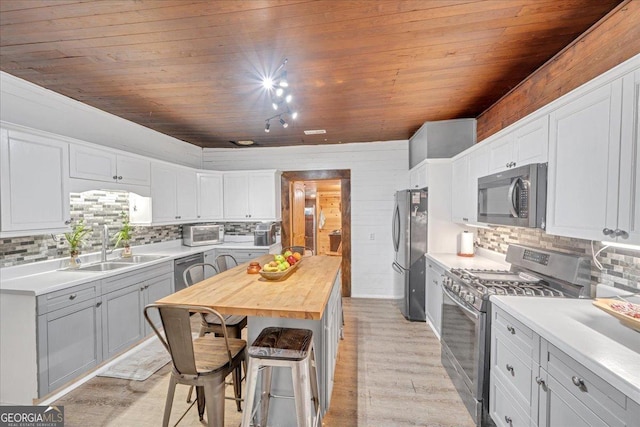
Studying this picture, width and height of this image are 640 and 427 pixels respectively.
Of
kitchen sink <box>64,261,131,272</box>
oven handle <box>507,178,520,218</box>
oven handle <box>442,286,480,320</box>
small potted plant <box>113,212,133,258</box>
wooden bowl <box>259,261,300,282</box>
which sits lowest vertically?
oven handle <box>442,286,480,320</box>

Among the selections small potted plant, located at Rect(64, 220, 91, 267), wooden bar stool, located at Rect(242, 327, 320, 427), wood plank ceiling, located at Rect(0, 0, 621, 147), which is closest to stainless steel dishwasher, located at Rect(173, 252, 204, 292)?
small potted plant, located at Rect(64, 220, 91, 267)

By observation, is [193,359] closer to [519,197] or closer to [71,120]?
[519,197]

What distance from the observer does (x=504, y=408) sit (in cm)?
170

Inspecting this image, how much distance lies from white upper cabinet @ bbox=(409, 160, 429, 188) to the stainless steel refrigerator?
Result: 0.18 meters

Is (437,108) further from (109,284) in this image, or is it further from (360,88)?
(109,284)

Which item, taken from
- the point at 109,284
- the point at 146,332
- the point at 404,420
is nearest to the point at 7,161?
the point at 109,284

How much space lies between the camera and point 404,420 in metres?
2.00

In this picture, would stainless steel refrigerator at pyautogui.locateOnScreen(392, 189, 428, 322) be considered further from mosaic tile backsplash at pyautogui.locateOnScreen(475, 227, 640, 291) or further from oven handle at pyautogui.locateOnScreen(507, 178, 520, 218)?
oven handle at pyautogui.locateOnScreen(507, 178, 520, 218)

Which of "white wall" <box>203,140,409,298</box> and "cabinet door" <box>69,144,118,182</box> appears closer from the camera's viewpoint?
"cabinet door" <box>69,144,118,182</box>

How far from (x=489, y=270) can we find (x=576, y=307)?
0.91m

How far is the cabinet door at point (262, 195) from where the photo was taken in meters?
4.74

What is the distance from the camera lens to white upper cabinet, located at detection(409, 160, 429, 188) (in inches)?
141

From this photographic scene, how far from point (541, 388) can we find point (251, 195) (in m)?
4.26

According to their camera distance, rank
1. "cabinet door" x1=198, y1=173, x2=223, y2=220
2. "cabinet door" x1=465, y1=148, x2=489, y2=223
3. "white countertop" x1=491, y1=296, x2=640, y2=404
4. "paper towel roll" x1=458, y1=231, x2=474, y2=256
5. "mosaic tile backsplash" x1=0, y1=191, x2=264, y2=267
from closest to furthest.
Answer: "white countertop" x1=491, y1=296, x2=640, y2=404, "mosaic tile backsplash" x1=0, y1=191, x2=264, y2=267, "cabinet door" x1=465, y1=148, x2=489, y2=223, "paper towel roll" x1=458, y1=231, x2=474, y2=256, "cabinet door" x1=198, y1=173, x2=223, y2=220
